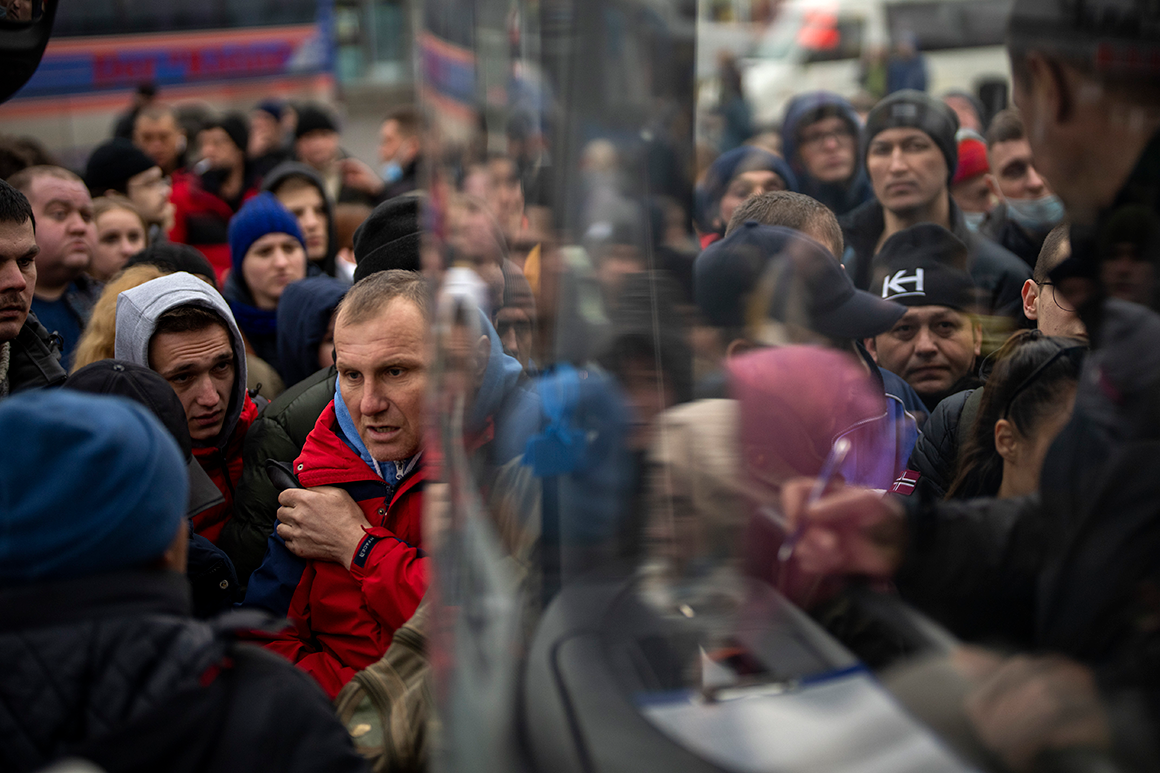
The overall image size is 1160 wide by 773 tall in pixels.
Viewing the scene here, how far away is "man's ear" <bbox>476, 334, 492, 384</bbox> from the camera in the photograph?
1.26 metres

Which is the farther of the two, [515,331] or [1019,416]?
[1019,416]

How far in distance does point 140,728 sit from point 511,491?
516 millimetres

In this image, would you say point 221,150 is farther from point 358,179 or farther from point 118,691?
point 118,691

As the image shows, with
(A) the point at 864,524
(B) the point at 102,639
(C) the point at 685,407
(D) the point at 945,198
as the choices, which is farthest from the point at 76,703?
(D) the point at 945,198

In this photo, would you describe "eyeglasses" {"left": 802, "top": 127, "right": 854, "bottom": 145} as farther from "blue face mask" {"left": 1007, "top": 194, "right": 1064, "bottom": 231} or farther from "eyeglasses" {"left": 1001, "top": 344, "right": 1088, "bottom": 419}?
"eyeglasses" {"left": 1001, "top": 344, "right": 1088, "bottom": 419}

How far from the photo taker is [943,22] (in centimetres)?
483

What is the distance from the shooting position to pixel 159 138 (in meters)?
6.98

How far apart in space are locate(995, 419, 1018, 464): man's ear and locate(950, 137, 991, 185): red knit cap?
69.5 inches

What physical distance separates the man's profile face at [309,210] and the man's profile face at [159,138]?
2916 mm

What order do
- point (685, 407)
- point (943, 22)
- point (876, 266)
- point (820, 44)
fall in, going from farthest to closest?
point (943, 22) → point (820, 44) → point (876, 266) → point (685, 407)

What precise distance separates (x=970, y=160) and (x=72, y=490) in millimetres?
3137

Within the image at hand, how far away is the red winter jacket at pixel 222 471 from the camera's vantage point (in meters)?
2.43

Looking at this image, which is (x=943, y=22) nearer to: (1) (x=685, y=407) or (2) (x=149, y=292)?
(2) (x=149, y=292)

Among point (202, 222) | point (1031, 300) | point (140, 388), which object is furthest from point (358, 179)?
point (1031, 300)
